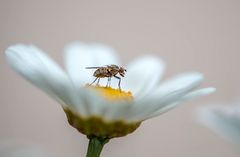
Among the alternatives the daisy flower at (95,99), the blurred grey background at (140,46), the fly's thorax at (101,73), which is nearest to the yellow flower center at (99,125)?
the daisy flower at (95,99)

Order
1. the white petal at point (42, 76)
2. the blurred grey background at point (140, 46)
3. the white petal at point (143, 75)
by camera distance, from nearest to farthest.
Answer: the white petal at point (42, 76)
the white petal at point (143, 75)
the blurred grey background at point (140, 46)

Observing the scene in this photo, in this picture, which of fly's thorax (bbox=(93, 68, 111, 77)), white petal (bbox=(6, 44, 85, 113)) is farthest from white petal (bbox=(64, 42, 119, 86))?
white petal (bbox=(6, 44, 85, 113))

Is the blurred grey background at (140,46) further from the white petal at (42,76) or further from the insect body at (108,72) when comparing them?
the white petal at (42,76)

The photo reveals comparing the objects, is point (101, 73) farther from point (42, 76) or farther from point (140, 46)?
point (140, 46)

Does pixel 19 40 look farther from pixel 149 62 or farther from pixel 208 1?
pixel 149 62

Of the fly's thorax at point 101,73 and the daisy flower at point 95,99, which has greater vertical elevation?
the fly's thorax at point 101,73

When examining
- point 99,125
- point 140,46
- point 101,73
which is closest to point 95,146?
point 99,125
